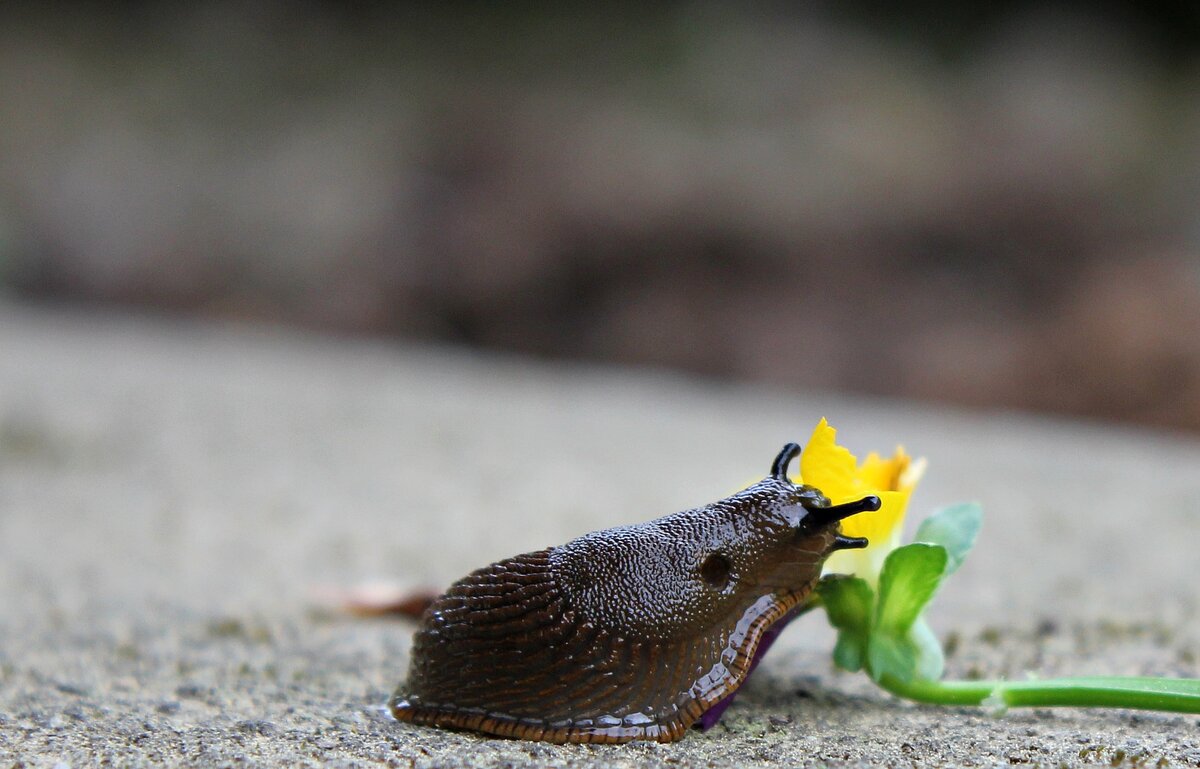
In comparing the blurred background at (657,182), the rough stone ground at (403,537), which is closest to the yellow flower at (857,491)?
the rough stone ground at (403,537)

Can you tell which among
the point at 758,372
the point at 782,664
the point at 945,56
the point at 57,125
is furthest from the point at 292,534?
the point at 57,125

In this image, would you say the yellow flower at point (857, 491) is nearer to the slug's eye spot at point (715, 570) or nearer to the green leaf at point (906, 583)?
the green leaf at point (906, 583)

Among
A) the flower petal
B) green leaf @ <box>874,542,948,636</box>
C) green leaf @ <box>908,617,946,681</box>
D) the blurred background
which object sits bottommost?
green leaf @ <box>908,617,946,681</box>

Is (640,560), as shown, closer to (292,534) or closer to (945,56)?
(292,534)

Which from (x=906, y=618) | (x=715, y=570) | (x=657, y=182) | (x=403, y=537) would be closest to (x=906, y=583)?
(x=906, y=618)

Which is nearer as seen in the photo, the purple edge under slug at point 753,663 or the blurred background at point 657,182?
the purple edge under slug at point 753,663

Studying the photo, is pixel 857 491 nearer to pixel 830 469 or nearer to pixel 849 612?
pixel 830 469

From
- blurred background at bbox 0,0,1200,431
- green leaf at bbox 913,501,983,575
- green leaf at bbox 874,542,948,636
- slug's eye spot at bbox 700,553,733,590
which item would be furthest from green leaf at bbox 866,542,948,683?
blurred background at bbox 0,0,1200,431

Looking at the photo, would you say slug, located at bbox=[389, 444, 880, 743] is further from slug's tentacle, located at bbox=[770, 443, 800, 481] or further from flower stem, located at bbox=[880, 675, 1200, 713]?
flower stem, located at bbox=[880, 675, 1200, 713]

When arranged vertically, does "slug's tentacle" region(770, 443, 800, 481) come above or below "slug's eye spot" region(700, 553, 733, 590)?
above
